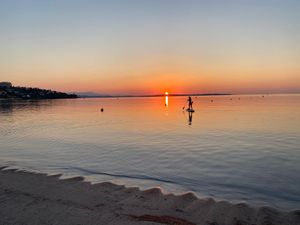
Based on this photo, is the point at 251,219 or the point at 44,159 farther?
the point at 44,159

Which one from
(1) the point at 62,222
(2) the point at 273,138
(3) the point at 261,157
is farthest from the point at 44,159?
(2) the point at 273,138

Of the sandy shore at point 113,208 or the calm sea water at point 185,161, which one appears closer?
the sandy shore at point 113,208

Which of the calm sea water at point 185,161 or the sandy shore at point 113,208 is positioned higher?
the sandy shore at point 113,208

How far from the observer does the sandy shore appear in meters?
9.06

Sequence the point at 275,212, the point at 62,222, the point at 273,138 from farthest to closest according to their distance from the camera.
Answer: the point at 273,138 → the point at 275,212 → the point at 62,222

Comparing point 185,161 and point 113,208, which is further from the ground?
point 113,208

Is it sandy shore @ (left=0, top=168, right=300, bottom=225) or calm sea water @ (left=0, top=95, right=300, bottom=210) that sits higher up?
sandy shore @ (left=0, top=168, right=300, bottom=225)

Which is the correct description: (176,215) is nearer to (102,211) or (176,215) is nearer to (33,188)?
(102,211)

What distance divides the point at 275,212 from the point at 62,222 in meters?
7.00

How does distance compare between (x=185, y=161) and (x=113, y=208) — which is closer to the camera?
(x=113, y=208)

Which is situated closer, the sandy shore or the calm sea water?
the sandy shore

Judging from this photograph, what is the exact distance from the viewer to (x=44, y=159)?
65.5 feet

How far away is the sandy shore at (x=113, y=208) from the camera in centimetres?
906

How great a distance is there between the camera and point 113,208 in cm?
1003
